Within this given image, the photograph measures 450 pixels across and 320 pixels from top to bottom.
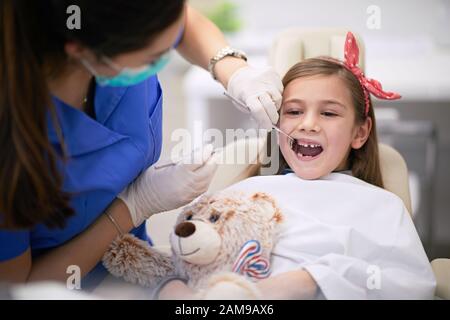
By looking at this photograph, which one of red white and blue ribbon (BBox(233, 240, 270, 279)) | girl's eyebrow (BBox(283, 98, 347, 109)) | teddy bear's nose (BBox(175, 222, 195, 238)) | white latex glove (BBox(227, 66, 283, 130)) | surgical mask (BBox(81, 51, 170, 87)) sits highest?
surgical mask (BBox(81, 51, 170, 87))

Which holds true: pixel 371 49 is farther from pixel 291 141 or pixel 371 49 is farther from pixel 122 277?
pixel 122 277

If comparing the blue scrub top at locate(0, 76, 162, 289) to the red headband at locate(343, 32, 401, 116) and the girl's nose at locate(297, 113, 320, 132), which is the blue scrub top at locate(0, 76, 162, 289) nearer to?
the girl's nose at locate(297, 113, 320, 132)

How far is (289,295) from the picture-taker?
80cm

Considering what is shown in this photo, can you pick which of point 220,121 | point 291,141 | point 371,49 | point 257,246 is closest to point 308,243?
point 257,246

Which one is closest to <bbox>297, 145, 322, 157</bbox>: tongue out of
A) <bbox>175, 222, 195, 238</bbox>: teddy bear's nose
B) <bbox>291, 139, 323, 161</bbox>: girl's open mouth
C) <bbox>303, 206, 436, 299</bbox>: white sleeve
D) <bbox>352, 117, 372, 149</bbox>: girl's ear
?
<bbox>291, 139, 323, 161</bbox>: girl's open mouth

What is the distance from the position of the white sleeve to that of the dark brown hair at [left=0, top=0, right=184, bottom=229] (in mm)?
412

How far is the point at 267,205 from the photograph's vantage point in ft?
2.88

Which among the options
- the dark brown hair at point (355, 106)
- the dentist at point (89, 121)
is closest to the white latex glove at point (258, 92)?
the dentist at point (89, 121)

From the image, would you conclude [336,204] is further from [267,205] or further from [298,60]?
[298,60]

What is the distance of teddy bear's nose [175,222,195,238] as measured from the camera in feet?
2.67

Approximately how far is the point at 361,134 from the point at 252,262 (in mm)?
456

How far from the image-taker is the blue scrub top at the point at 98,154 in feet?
2.71

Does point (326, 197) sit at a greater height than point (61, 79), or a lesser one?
lesser
